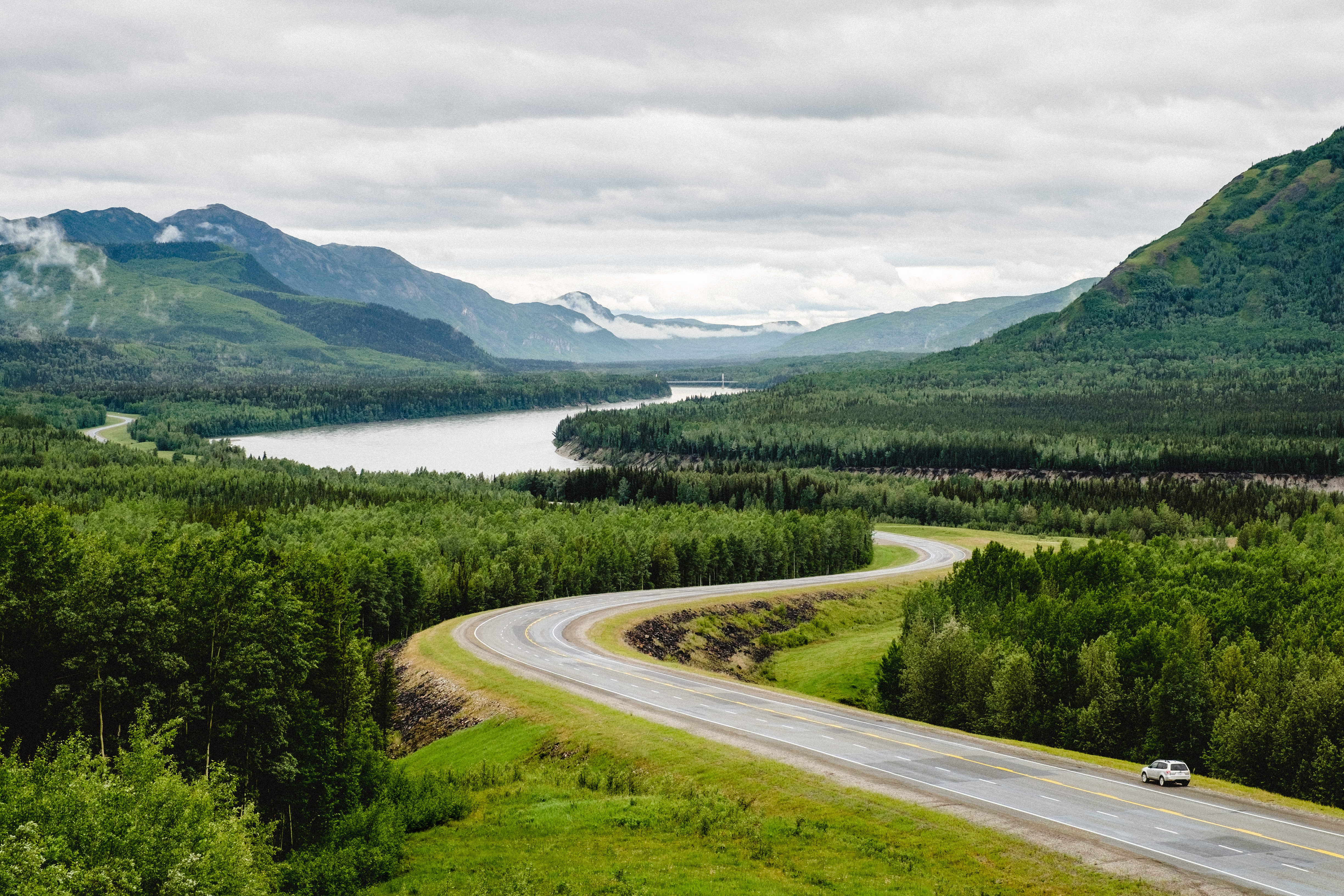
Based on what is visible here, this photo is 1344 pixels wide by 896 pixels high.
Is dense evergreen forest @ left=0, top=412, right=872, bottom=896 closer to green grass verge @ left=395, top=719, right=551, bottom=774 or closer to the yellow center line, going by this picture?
green grass verge @ left=395, top=719, right=551, bottom=774

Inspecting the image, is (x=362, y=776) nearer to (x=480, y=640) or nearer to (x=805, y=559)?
(x=480, y=640)

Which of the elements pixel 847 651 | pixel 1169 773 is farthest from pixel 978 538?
pixel 1169 773

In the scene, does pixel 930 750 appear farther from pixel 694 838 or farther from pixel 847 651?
pixel 847 651

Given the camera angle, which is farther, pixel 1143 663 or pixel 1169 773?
pixel 1143 663

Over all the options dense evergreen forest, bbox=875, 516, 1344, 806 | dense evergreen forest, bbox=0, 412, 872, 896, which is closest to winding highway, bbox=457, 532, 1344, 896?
dense evergreen forest, bbox=875, 516, 1344, 806

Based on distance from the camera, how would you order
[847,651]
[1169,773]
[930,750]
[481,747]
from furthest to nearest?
1. [847,651]
2. [481,747]
3. [930,750]
4. [1169,773]

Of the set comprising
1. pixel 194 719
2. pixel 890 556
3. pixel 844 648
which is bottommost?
pixel 844 648
